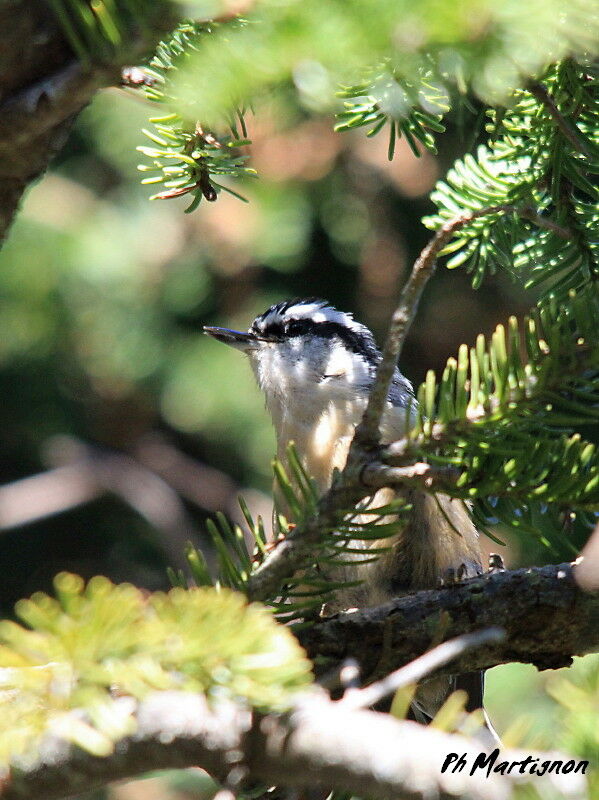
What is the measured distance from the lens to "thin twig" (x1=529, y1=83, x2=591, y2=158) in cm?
155

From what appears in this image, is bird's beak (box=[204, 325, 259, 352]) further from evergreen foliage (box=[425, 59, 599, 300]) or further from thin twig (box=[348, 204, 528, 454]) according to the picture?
thin twig (box=[348, 204, 528, 454])

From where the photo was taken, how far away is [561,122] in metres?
1.63

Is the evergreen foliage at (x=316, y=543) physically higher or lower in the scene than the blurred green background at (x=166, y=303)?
higher

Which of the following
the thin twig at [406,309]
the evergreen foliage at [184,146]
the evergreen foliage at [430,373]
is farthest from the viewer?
the evergreen foliage at [184,146]

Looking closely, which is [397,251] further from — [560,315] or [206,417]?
[560,315]

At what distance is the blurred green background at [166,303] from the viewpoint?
4.72m

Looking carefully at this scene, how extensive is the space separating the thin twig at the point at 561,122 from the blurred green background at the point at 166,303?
2.79m

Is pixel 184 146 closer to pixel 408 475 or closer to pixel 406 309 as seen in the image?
pixel 406 309

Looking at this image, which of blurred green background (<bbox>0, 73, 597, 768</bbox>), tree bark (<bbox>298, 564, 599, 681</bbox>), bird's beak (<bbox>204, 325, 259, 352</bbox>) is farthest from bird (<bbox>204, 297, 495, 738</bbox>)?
blurred green background (<bbox>0, 73, 597, 768</bbox>)

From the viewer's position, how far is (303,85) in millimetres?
1083

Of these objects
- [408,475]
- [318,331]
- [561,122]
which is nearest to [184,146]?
[561,122]

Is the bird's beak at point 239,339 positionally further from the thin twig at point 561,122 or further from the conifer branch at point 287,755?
the conifer branch at point 287,755

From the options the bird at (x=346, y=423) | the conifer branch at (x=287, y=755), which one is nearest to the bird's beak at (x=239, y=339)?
the bird at (x=346, y=423)

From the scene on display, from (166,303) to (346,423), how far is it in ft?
7.53
